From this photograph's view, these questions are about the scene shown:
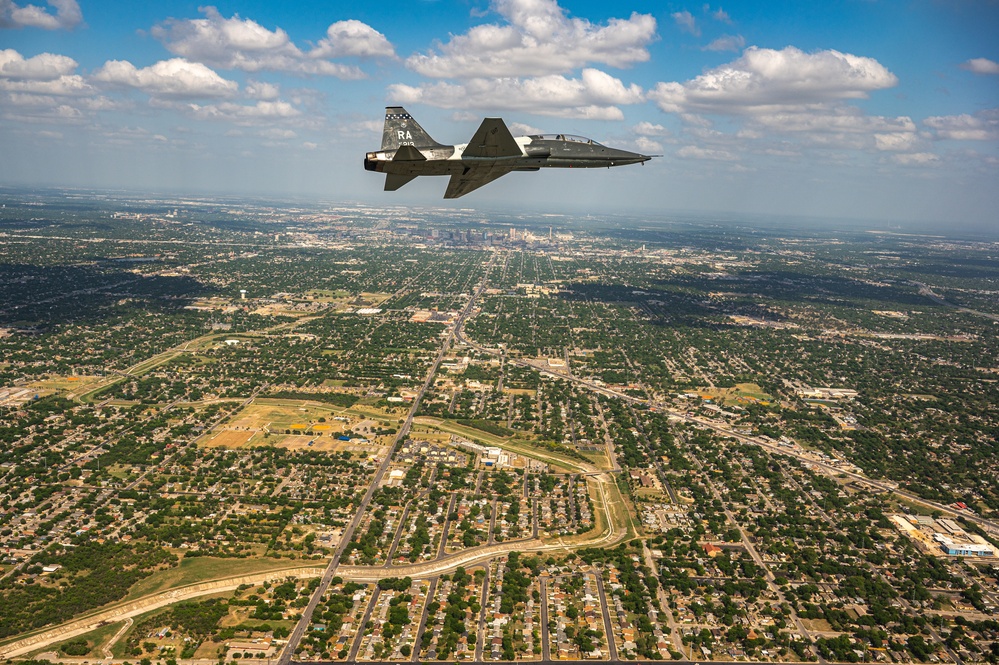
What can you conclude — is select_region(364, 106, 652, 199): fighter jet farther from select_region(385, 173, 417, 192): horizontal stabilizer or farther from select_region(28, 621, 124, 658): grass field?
select_region(28, 621, 124, 658): grass field

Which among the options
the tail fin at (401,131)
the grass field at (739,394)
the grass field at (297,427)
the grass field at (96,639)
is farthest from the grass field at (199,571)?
the grass field at (739,394)

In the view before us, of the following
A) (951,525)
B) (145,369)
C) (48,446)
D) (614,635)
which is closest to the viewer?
(614,635)

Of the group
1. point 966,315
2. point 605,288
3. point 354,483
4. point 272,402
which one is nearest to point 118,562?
point 354,483

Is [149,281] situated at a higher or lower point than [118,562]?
higher

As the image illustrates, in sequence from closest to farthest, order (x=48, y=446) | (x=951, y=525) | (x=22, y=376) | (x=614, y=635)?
(x=614, y=635) → (x=951, y=525) → (x=48, y=446) → (x=22, y=376)

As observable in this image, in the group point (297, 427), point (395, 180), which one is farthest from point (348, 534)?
point (395, 180)

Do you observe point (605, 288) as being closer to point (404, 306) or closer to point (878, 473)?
point (404, 306)

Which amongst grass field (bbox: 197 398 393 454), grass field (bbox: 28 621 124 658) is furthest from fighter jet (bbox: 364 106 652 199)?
grass field (bbox: 197 398 393 454)

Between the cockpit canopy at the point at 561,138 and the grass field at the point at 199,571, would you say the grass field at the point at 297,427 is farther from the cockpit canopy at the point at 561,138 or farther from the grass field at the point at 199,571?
the cockpit canopy at the point at 561,138
